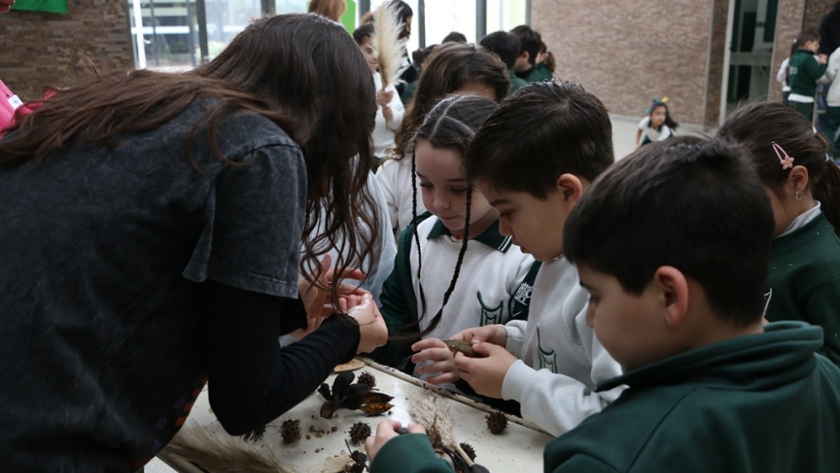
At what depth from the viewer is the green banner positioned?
643cm

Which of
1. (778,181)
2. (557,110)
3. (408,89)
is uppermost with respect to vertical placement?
(557,110)

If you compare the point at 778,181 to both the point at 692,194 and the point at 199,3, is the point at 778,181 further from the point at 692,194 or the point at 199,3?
the point at 199,3

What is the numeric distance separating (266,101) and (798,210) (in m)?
1.24

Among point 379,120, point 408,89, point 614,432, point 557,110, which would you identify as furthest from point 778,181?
point 408,89

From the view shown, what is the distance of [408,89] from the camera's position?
542cm

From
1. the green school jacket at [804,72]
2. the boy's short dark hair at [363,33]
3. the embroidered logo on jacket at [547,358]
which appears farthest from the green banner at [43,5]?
the green school jacket at [804,72]

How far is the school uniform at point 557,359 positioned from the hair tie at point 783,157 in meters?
0.58

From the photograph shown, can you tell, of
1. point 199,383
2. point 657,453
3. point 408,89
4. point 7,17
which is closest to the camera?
point 657,453

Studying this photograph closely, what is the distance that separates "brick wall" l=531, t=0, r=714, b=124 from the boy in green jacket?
1201cm

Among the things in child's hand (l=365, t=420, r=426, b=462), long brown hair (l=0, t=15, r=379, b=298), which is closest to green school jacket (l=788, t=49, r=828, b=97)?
long brown hair (l=0, t=15, r=379, b=298)

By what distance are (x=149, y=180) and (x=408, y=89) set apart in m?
4.51

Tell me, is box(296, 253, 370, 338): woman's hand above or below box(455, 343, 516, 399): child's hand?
above

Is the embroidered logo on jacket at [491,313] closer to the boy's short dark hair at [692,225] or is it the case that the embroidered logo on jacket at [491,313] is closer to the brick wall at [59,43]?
the boy's short dark hair at [692,225]

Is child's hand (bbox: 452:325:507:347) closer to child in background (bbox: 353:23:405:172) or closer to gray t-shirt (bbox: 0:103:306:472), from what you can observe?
gray t-shirt (bbox: 0:103:306:472)
